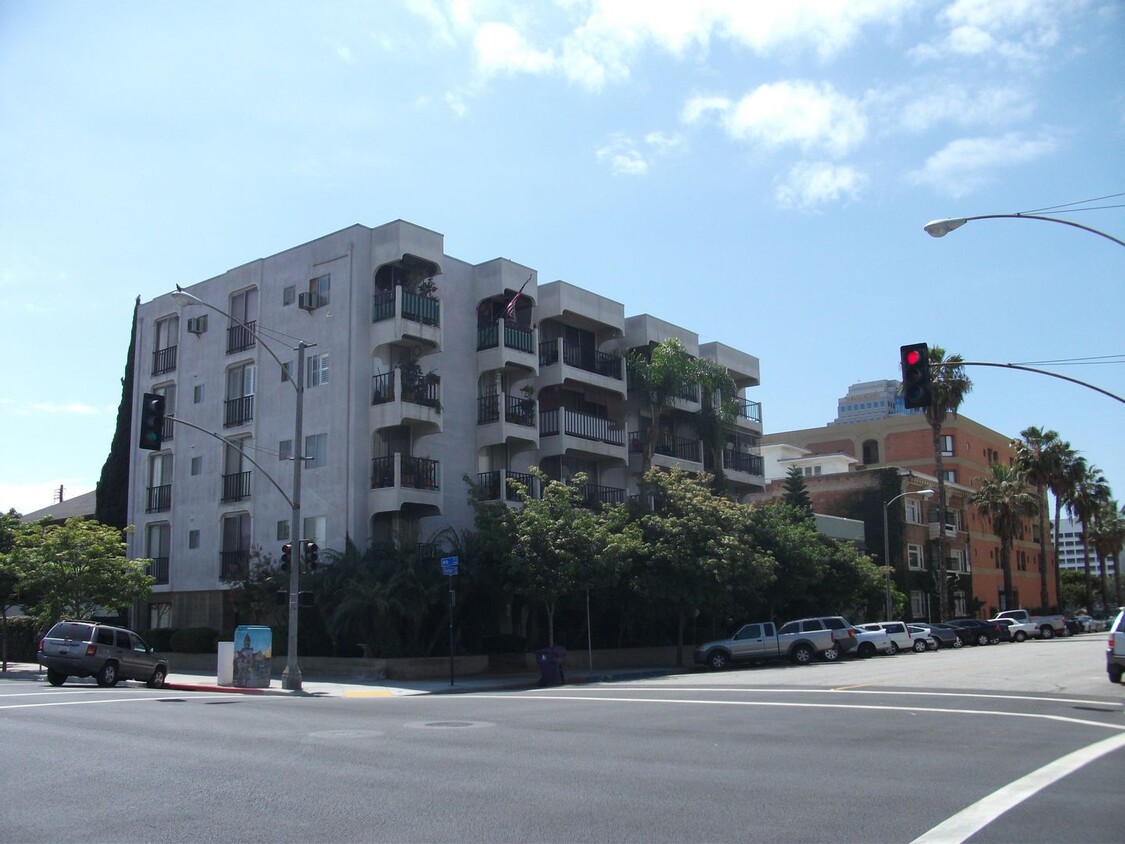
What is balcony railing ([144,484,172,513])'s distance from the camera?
134 feet

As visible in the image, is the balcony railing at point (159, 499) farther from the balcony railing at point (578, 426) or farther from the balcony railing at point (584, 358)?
the balcony railing at point (584, 358)

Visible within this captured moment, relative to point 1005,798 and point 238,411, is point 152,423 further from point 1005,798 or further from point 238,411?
point 1005,798

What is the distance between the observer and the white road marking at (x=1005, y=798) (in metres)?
7.98

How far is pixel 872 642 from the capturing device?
43.7 metres

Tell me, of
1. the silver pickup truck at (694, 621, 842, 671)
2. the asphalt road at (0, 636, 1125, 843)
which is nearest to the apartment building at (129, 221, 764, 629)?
the silver pickup truck at (694, 621, 842, 671)

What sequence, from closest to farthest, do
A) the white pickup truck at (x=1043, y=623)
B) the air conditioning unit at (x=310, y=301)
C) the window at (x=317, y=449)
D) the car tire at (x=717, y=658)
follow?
the window at (x=317, y=449)
the air conditioning unit at (x=310, y=301)
the car tire at (x=717, y=658)
the white pickup truck at (x=1043, y=623)

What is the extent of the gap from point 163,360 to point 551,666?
75.3 ft

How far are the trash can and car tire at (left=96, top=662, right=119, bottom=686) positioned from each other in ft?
36.7

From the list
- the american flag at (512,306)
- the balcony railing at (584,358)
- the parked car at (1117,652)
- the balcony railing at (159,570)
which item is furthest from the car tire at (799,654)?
the balcony railing at (159,570)

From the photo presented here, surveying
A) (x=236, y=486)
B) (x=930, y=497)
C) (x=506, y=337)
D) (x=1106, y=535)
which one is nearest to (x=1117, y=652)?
(x=506, y=337)

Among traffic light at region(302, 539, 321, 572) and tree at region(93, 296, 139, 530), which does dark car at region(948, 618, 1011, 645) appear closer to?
traffic light at region(302, 539, 321, 572)

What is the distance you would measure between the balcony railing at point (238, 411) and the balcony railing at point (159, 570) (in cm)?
632

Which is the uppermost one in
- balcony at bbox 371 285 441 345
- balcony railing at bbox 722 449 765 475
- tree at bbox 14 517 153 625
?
balcony at bbox 371 285 441 345

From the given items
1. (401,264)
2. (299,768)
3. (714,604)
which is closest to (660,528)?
(714,604)
